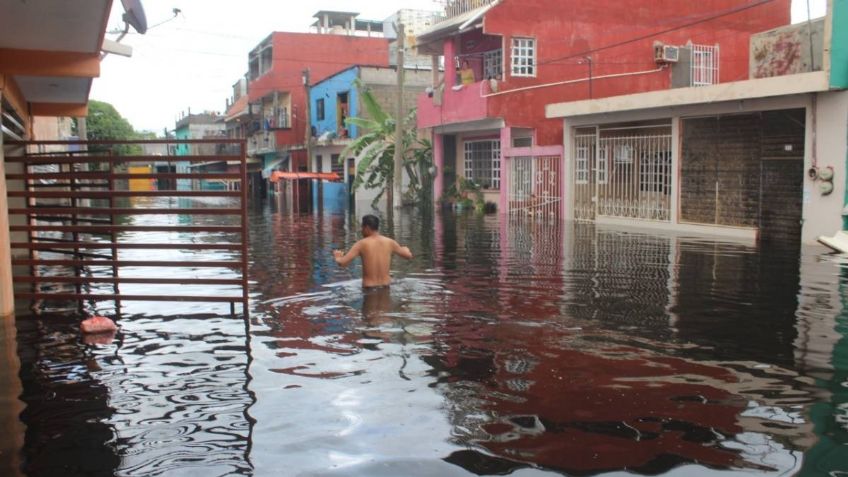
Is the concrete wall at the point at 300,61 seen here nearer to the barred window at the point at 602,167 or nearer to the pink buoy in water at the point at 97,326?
the barred window at the point at 602,167

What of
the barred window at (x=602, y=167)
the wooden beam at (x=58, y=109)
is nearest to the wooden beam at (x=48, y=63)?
the wooden beam at (x=58, y=109)

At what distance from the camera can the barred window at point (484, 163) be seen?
106ft

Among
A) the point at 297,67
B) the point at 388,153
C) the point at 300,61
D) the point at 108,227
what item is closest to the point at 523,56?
the point at 388,153

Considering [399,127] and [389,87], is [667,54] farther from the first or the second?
[389,87]

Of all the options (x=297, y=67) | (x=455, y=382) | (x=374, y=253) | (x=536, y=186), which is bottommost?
(x=455, y=382)

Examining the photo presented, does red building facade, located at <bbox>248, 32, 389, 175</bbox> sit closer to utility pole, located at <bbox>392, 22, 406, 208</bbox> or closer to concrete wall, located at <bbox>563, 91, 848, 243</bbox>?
utility pole, located at <bbox>392, 22, 406, 208</bbox>

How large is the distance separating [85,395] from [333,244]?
12.7m

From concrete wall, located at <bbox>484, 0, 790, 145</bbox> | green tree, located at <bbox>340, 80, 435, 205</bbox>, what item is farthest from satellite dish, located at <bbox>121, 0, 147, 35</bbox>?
green tree, located at <bbox>340, 80, 435, 205</bbox>

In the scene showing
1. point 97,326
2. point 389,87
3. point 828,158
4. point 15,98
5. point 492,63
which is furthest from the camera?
point 389,87

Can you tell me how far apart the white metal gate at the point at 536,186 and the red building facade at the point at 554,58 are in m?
0.10

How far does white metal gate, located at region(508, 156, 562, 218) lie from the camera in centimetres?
2667

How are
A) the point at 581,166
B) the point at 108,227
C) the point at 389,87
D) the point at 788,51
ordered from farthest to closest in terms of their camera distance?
the point at 389,87, the point at 581,166, the point at 788,51, the point at 108,227

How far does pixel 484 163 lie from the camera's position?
109 ft

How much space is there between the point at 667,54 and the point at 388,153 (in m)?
12.4
